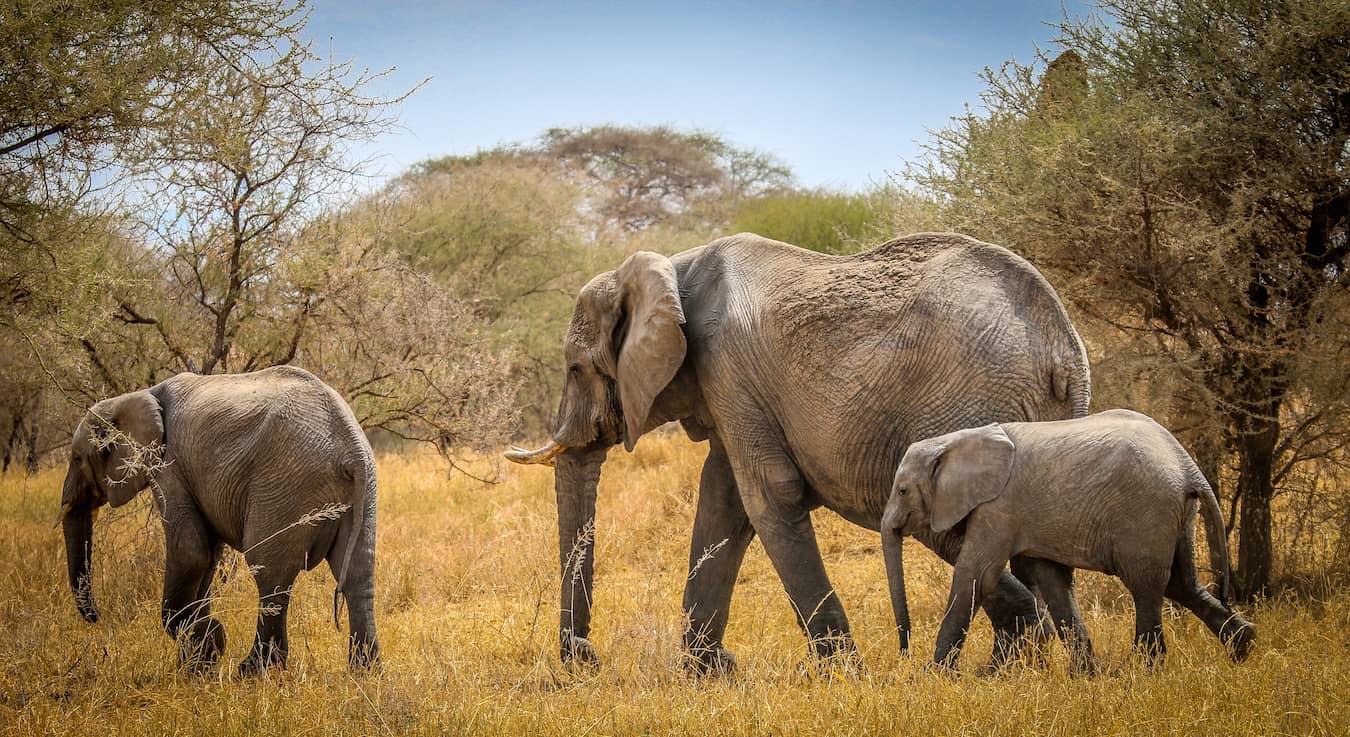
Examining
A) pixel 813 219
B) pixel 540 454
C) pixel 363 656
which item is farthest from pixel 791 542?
pixel 813 219

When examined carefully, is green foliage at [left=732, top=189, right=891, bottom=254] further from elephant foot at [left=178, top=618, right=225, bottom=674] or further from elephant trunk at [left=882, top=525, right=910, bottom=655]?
elephant trunk at [left=882, top=525, right=910, bottom=655]

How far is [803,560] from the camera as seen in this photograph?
529 cm

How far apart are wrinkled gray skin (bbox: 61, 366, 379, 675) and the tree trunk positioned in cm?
509

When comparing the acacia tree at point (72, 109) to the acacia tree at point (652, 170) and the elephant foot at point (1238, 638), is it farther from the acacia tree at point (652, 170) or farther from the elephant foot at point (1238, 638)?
the acacia tree at point (652, 170)

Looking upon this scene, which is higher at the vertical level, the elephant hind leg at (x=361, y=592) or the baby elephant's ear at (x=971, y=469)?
the baby elephant's ear at (x=971, y=469)

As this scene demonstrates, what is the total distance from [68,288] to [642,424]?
10.2ft

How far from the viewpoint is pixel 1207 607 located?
4496mm

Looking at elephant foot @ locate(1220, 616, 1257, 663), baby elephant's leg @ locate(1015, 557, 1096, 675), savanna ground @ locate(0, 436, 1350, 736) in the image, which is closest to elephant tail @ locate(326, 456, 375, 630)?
savanna ground @ locate(0, 436, 1350, 736)

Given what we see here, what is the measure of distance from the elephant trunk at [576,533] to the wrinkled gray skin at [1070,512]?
193 cm

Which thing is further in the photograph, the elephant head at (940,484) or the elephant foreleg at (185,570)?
the elephant foreleg at (185,570)

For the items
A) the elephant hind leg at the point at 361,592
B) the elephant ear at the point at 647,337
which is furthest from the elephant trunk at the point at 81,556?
the elephant ear at the point at 647,337

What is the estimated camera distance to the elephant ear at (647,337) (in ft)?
17.6

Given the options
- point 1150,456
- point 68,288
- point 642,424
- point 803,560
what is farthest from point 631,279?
point 68,288

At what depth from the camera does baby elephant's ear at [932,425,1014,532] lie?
14.3 ft
